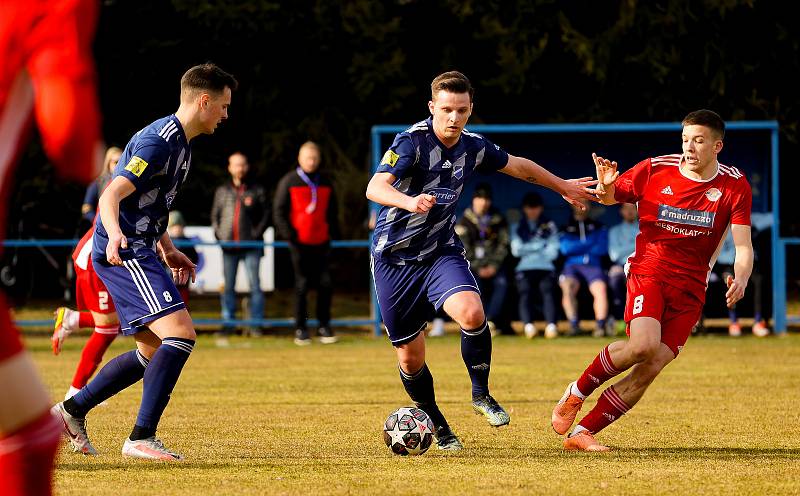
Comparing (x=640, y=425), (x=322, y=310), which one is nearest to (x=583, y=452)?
(x=640, y=425)

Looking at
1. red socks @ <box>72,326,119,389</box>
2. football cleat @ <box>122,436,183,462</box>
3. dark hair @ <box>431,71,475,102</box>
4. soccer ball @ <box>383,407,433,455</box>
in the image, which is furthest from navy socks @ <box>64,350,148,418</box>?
dark hair @ <box>431,71,475,102</box>

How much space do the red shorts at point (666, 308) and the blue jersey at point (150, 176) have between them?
8.15 ft

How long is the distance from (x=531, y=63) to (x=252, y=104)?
199 inches

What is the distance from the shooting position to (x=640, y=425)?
312 inches

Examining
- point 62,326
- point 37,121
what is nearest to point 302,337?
point 62,326

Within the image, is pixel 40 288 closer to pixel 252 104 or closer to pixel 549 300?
pixel 252 104

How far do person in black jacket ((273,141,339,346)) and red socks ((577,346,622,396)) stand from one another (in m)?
8.22

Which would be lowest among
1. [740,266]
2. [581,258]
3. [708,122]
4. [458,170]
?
[581,258]

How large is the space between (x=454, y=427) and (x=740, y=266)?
207cm

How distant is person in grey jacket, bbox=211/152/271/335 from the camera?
15602 mm

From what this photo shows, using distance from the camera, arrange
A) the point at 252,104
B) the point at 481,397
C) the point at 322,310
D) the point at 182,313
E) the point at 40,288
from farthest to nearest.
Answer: the point at 252,104 → the point at 40,288 → the point at 322,310 → the point at 481,397 → the point at 182,313

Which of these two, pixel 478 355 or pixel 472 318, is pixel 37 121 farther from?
pixel 478 355

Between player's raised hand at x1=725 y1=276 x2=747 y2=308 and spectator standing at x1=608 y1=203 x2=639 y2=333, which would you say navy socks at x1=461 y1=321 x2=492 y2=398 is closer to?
player's raised hand at x1=725 y1=276 x2=747 y2=308

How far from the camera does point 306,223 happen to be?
1501 centimetres
